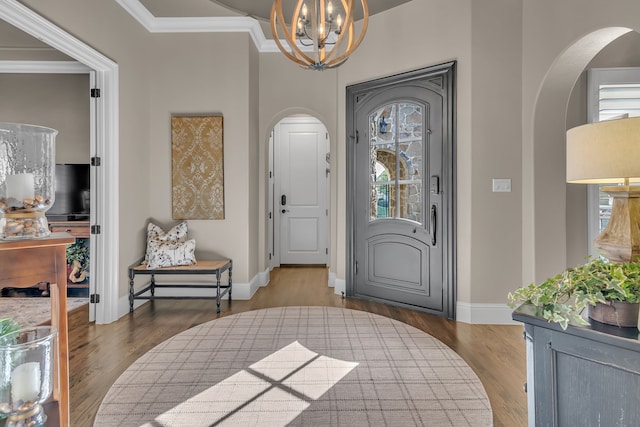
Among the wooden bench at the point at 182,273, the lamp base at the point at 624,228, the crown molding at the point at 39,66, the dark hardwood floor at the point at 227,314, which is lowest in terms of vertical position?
the dark hardwood floor at the point at 227,314

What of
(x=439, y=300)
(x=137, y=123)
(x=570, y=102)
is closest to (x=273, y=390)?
(x=439, y=300)

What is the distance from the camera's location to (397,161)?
394 cm

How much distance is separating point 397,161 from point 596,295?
296 cm

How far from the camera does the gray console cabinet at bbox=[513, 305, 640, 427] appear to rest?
39.2 inches

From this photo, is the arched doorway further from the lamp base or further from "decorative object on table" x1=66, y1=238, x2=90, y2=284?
"decorative object on table" x1=66, y1=238, x2=90, y2=284

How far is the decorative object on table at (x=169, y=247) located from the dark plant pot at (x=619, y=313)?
3.53 metres

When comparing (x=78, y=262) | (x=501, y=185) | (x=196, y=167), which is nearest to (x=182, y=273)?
(x=196, y=167)

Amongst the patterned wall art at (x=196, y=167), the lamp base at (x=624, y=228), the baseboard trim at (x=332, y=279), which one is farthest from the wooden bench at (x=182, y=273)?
the lamp base at (x=624, y=228)

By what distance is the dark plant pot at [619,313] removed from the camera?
42.0 inches

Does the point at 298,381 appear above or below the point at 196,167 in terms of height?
below

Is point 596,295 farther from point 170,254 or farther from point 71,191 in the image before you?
point 71,191

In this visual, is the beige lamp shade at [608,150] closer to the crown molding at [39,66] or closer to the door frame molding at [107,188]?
the door frame molding at [107,188]

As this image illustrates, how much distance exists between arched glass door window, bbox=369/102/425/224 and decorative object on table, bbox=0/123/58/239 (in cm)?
318

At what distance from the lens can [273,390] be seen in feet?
6.98
